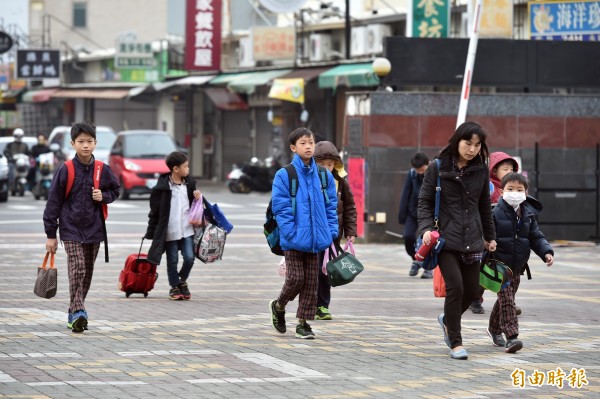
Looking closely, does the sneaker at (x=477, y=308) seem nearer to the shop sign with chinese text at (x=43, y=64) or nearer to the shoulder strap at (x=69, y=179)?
the shoulder strap at (x=69, y=179)

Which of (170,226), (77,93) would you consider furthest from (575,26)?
(77,93)

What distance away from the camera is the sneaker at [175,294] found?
14.9 m

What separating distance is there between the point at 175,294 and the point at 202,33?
34017 mm

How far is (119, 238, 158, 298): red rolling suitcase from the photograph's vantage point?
14.8 meters

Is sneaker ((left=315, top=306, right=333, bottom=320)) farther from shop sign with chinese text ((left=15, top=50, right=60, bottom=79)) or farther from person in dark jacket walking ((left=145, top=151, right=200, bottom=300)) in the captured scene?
shop sign with chinese text ((left=15, top=50, right=60, bottom=79))

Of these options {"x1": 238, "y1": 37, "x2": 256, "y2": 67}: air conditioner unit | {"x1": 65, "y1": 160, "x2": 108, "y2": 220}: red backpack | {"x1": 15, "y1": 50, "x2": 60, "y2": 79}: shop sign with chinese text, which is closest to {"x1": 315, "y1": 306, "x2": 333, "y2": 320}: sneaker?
{"x1": 65, "y1": 160, "x2": 108, "y2": 220}: red backpack

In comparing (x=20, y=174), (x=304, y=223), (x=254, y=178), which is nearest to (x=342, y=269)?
(x=304, y=223)

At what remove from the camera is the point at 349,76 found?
3738cm

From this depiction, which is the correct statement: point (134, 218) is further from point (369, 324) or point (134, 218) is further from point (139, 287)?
point (369, 324)

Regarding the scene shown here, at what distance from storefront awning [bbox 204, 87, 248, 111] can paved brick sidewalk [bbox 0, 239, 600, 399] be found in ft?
106

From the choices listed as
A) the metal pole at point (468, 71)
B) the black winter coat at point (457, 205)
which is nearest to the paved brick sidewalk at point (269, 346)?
the black winter coat at point (457, 205)

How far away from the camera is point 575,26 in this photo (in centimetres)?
2625

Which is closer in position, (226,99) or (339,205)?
(339,205)

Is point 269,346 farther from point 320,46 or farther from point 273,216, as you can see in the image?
point 320,46
